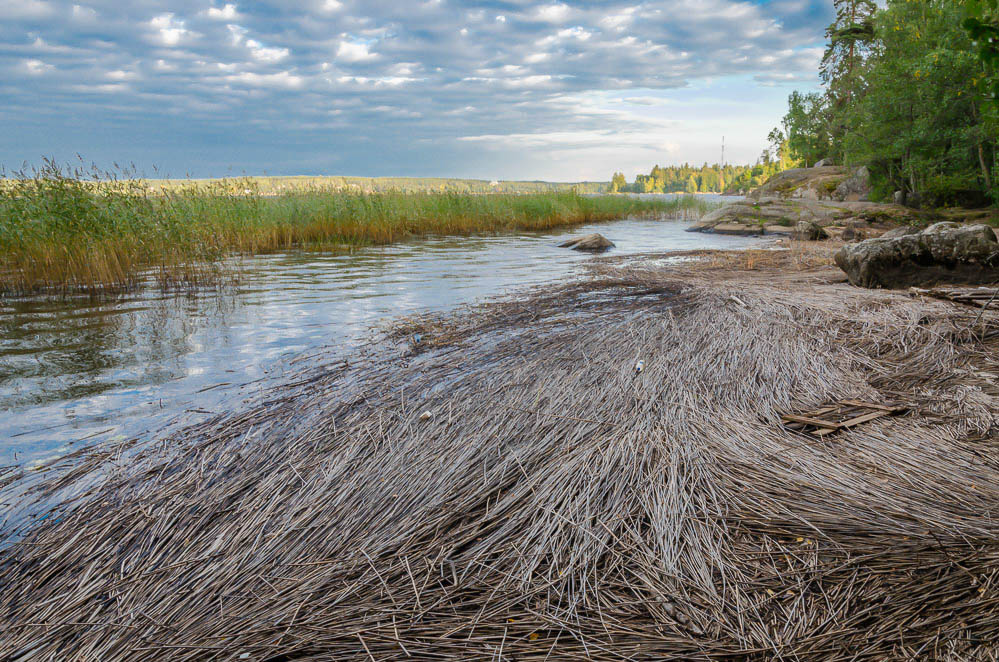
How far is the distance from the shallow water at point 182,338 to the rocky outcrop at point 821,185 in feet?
75.8

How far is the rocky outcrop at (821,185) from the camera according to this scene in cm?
2644

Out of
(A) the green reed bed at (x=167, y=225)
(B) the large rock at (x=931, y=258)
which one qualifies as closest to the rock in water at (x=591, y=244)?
(A) the green reed bed at (x=167, y=225)

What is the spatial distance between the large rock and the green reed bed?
9.88 metres

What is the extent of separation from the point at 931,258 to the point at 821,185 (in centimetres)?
2642

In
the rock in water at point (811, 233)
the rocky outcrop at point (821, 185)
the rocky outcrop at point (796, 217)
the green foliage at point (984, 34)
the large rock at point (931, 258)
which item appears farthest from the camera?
the rocky outcrop at point (821, 185)

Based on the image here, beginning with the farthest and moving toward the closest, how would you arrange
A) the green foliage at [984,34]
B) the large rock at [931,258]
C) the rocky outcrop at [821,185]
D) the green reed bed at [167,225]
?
the rocky outcrop at [821,185], the green reed bed at [167,225], the large rock at [931,258], the green foliage at [984,34]

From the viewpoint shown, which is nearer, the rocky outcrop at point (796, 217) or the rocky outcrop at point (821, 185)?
the rocky outcrop at point (796, 217)

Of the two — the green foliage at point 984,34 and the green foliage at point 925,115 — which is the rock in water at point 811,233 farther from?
the green foliage at point 984,34

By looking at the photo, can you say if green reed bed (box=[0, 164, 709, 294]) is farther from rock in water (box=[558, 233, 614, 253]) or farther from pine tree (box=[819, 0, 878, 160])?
pine tree (box=[819, 0, 878, 160])

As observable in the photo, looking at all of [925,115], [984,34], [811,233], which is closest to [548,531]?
[984,34]

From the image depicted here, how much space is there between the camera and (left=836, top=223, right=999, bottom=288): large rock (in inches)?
254

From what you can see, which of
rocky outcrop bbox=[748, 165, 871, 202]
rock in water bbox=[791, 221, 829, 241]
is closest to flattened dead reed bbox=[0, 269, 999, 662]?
rock in water bbox=[791, 221, 829, 241]

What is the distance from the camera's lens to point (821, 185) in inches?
1147

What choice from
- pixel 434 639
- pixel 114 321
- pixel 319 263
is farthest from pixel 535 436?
pixel 319 263
